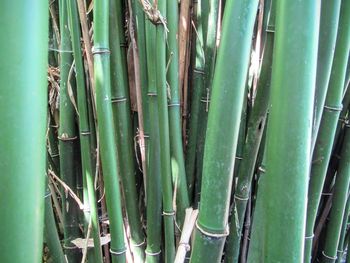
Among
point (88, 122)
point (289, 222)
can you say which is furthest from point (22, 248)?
point (88, 122)

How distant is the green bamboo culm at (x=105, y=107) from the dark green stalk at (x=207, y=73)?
10.7 inches

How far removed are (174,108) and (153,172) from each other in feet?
0.52

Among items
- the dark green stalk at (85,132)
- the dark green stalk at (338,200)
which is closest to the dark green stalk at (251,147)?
the dark green stalk at (338,200)

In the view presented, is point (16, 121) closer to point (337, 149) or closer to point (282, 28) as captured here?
point (282, 28)

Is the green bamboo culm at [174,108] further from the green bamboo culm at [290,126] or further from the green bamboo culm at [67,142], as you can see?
the green bamboo culm at [290,126]

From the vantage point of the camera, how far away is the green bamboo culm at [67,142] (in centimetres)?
97

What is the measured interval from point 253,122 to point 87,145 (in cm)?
40

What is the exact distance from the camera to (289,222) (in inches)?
16.0

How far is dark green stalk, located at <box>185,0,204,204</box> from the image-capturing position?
3.08 ft

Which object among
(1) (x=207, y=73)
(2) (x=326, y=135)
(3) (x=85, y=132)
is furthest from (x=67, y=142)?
(2) (x=326, y=135)

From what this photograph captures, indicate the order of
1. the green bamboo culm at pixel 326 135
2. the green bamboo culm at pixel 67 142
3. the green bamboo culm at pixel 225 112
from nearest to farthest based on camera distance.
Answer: the green bamboo culm at pixel 225 112 < the green bamboo culm at pixel 326 135 < the green bamboo culm at pixel 67 142

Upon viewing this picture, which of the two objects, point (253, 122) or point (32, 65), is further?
point (253, 122)

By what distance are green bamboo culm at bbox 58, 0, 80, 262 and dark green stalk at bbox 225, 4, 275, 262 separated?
0.44 m

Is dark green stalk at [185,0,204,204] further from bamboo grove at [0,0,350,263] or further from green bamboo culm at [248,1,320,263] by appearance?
green bamboo culm at [248,1,320,263]
